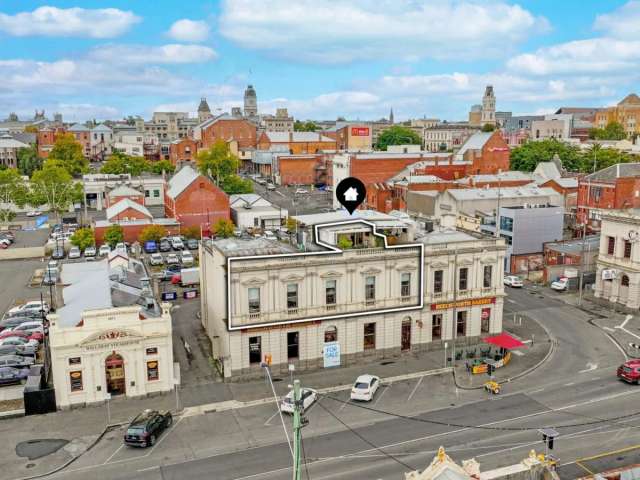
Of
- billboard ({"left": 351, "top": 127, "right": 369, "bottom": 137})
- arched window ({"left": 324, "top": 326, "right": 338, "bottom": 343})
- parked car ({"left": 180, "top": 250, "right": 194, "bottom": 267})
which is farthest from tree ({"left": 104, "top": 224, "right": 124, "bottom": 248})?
billboard ({"left": 351, "top": 127, "right": 369, "bottom": 137})

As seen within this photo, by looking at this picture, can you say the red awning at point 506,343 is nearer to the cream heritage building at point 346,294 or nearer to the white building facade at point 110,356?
the cream heritage building at point 346,294

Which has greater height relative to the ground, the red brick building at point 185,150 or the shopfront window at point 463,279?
the red brick building at point 185,150

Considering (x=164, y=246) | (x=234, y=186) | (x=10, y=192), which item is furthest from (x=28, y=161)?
(x=164, y=246)

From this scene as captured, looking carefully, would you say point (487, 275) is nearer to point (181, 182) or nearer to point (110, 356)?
point (110, 356)

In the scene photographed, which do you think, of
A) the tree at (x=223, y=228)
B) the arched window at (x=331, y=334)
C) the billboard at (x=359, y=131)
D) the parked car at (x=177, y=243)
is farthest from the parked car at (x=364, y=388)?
the billboard at (x=359, y=131)

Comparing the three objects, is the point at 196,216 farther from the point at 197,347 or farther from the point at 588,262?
the point at 588,262

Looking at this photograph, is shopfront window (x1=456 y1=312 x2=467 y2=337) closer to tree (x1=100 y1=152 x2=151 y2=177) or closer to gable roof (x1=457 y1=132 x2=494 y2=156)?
gable roof (x1=457 y1=132 x2=494 y2=156)

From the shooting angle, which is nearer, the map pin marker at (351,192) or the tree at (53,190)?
the map pin marker at (351,192)
